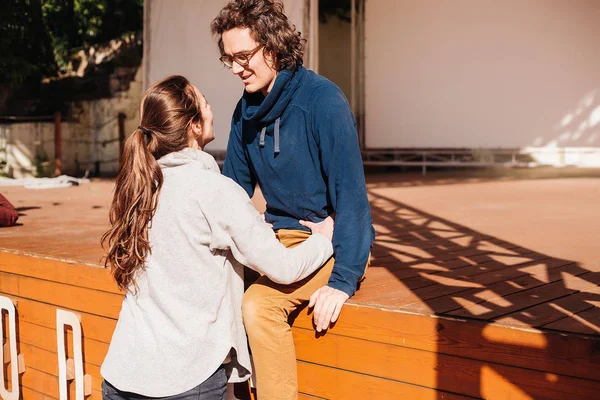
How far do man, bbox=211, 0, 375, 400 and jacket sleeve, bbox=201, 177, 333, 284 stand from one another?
0.55 ft

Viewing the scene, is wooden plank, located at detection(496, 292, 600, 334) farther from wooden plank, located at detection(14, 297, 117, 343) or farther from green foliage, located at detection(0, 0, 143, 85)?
green foliage, located at detection(0, 0, 143, 85)

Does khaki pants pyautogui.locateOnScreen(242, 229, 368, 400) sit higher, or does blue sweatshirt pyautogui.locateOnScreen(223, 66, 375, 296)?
blue sweatshirt pyautogui.locateOnScreen(223, 66, 375, 296)

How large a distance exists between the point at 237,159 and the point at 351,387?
94 centimetres

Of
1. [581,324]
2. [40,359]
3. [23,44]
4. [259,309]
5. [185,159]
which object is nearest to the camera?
[581,324]

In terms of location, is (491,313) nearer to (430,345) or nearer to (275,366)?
(430,345)

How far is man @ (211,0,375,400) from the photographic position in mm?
2250

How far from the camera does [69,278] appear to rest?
3.39 meters

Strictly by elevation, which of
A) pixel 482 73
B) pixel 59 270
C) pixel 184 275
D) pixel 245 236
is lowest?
pixel 59 270

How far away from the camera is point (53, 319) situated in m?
3.61

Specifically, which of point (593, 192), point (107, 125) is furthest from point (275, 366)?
point (107, 125)

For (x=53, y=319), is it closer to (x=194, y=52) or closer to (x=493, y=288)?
(x=493, y=288)

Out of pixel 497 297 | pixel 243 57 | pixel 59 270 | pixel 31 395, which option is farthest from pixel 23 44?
pixel 497 297

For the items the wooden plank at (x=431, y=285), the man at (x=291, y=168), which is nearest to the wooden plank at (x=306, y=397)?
the man at (x=291, y=168)

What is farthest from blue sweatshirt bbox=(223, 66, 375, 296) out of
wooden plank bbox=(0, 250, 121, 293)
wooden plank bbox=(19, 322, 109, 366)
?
wooden plank bbox=(19, 322, 109, 366)
